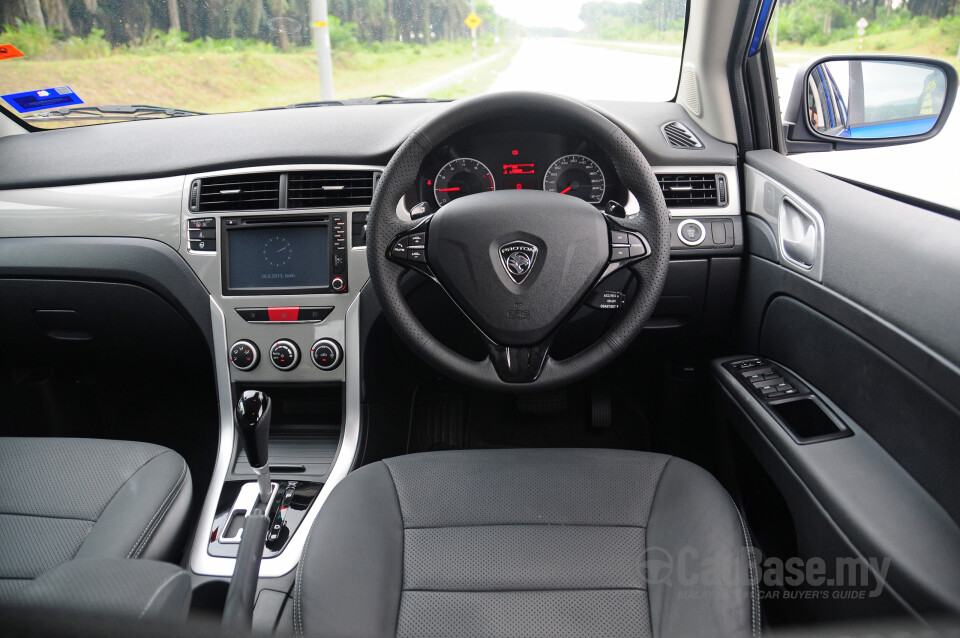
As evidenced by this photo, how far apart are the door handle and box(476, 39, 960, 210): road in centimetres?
18

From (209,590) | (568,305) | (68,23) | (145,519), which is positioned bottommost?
(209,590)

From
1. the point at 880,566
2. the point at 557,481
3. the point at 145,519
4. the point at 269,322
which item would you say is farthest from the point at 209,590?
the point at 880,566

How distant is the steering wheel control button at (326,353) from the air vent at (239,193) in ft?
1.35

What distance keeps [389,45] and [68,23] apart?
103 centimetres

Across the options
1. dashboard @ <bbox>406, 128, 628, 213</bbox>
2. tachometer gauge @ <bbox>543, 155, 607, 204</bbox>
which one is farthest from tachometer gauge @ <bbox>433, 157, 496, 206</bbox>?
tachometer gauge @ <bbox>543, 155, 607, 204</bbox>

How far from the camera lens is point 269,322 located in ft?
6.51

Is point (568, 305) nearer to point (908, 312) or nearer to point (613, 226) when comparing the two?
point (613, 226)

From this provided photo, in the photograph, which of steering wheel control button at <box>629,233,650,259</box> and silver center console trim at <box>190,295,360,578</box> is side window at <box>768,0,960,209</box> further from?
silver center console trim at <box>190,295,360,578</box>

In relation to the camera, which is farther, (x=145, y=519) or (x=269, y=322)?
(x=269, y=322)

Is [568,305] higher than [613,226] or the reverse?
the reverse

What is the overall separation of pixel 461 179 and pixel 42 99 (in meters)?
1.62

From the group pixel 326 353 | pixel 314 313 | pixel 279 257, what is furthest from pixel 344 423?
pixel 279 257

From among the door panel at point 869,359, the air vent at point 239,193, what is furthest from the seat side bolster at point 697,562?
the air vent at point 239,193

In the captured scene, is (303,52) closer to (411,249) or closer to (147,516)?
(411,249)
